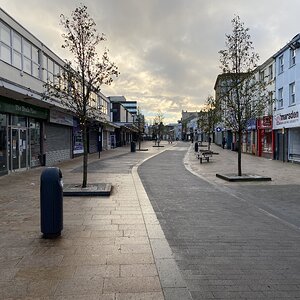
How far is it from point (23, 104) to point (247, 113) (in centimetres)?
1040

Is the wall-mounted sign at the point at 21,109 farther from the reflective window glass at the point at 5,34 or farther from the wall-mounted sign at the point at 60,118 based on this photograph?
the reflective window glass at the point at 5,34

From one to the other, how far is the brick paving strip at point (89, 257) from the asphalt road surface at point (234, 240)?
322 mm

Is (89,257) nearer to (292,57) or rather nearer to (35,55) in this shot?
(35,55)

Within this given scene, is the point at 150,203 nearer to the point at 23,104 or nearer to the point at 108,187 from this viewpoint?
the point at 108,187

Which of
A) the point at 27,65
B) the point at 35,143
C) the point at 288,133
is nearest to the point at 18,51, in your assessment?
the point at 27,65

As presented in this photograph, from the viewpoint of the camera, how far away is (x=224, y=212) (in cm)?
826

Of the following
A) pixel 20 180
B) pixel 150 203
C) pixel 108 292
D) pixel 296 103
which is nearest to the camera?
pixel 108 292

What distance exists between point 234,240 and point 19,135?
45.4 feet

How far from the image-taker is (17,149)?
56.3 feet

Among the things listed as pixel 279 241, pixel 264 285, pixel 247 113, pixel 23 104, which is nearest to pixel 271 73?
pixel 247 113

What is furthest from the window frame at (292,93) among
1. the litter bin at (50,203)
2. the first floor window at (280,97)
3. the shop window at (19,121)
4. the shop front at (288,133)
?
the litter bin at (50,203)

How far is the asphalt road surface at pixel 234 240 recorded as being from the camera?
159 inches

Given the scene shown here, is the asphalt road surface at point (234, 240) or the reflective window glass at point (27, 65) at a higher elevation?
the reflective window glass at point (27, 65)

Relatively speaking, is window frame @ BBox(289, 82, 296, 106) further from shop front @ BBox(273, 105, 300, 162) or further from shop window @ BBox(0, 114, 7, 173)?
shop window @ BBox(0, 114, 7, 173)
